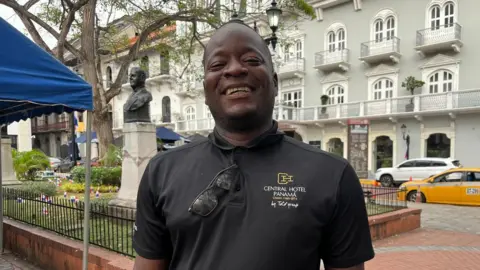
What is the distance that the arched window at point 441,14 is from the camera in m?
18.4

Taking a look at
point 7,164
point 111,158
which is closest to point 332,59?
point 111,158

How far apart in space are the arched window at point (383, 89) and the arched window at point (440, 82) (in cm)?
208

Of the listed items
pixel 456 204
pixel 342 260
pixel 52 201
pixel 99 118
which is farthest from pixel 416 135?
pixel 342 260

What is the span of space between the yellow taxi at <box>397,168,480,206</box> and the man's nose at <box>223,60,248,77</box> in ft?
36.3

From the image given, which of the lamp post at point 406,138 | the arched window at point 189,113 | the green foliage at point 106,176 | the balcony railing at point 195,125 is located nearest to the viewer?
the green foliage at point 106,176

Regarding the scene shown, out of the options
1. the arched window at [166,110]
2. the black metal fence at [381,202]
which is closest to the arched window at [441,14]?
the black metal fence at [381,202]

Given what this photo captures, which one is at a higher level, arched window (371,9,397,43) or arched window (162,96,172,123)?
arched window (371,9,397,43)

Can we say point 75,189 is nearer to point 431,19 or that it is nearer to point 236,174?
point 236,174

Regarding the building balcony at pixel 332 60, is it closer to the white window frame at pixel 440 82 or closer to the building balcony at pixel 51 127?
the white window frame at pixel 440 82

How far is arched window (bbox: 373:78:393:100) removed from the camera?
2056 cm

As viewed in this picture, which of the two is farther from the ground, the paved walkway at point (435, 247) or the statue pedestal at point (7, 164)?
the statue pedestal at point (7, 164)

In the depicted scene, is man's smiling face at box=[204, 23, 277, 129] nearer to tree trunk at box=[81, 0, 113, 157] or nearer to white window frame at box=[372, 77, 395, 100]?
tree trunk at box=[81, 0, 113, 157]

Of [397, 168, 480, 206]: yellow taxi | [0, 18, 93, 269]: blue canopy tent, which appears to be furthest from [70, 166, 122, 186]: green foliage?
[397, 168, 480, 206]: yellow taxi

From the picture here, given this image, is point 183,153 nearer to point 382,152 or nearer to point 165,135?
point 165,135
